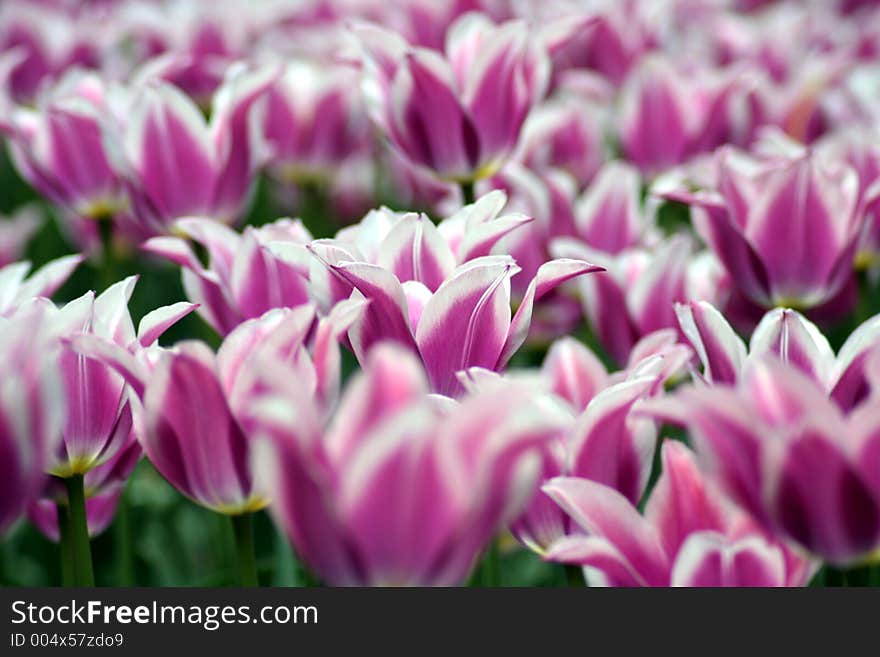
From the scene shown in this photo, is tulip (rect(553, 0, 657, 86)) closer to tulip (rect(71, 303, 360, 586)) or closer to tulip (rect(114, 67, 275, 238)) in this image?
tulip (rect(114, 67, 275, 238))

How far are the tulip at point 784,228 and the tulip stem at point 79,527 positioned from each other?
59 centimetres

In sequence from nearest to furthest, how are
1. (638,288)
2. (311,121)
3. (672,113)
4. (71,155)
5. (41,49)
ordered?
(638,288) → (71,155) → (672,113) → (311,121) → (41,49)

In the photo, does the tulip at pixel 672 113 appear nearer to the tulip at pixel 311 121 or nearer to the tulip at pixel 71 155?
the tulip at pixel 311 121

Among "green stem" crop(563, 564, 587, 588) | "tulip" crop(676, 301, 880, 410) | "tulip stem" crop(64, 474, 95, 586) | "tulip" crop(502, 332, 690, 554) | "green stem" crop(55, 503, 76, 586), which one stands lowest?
"green stem" crop(55, 503, 76, 586)

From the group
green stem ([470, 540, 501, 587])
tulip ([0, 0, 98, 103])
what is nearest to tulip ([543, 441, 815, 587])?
green stem ([470, 540, 501, 587])

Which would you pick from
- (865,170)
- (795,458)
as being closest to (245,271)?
(795,458)

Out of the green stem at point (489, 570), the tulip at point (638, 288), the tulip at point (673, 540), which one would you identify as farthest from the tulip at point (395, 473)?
the tulip at point (638, 288)

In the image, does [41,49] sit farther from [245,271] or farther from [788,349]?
[788,349]

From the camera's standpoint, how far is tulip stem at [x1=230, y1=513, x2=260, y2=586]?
2.39ft

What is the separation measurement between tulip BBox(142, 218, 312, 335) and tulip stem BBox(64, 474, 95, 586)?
7.4 inches

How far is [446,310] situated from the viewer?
76cm

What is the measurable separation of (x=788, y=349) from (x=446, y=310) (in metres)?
0.23

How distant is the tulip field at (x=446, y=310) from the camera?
54 cm

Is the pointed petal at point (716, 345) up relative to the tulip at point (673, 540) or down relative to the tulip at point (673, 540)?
up
